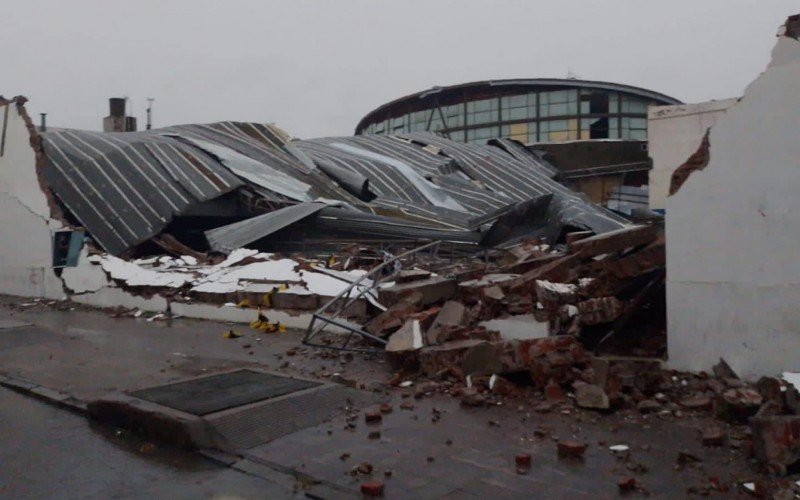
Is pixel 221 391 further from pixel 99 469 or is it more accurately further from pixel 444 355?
pixel 444 355

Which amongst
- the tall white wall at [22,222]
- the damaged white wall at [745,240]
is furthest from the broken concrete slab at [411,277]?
the tall white wall at [22,222]

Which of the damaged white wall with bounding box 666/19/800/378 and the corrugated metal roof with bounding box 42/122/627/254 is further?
the corrugated metal roof with bounding box 42/122/627/254

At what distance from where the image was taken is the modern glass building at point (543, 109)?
164 feet

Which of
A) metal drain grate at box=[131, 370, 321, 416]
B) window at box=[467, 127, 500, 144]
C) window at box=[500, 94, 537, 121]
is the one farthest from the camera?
window at box=[467, 127, 500, 144]

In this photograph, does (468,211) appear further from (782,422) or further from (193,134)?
(782,422)

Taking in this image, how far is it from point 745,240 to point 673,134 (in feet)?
87.5

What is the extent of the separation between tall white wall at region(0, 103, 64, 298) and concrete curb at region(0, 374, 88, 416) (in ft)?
27.8

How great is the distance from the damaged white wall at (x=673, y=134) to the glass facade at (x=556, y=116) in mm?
18895

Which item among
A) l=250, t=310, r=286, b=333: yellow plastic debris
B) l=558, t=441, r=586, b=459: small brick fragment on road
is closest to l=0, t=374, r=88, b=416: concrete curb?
l=250, t=310, r=286, b=333: yellow plastic debris

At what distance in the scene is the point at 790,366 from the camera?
19.0 ft

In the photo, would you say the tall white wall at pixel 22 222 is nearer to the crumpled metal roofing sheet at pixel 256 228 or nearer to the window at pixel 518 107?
the crumpled metal roofing sheet at pixel 256 228

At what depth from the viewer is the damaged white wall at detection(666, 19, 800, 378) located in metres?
5.78

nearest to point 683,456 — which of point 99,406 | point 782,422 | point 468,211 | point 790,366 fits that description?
point 782,422

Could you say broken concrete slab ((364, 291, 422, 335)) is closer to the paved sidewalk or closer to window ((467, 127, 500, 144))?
the paved sidewalk
